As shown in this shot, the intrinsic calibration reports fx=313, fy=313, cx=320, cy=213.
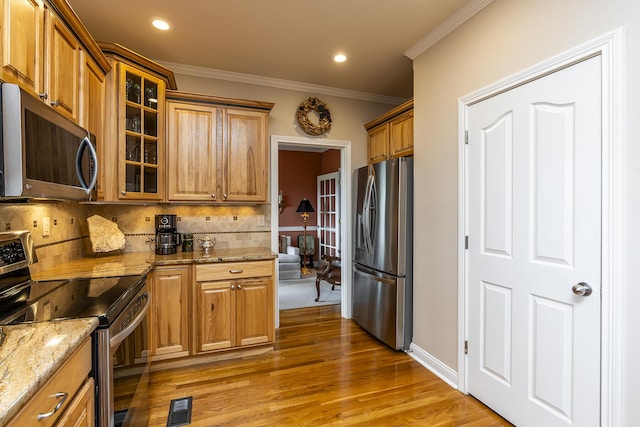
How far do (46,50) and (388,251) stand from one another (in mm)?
2690

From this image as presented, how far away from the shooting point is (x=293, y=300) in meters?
4.47

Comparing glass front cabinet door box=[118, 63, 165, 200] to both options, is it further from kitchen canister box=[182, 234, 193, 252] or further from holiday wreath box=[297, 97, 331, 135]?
holiday wreath box=[297, 97, 331, 135]

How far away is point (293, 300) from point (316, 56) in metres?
3.14

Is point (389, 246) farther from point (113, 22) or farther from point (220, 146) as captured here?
point (113, 22)

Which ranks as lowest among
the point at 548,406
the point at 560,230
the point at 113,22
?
the point at 548,406

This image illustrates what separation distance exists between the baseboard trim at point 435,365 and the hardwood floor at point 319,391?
1.8 inches

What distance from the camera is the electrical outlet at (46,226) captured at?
6.59ft

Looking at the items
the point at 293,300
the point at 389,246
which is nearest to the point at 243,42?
the point at 389,246

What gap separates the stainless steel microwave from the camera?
3.62ft

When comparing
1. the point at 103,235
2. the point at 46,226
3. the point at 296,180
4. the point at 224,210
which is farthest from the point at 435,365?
the point at 296,180

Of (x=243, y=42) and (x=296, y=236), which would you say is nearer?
(x=243, y=42)

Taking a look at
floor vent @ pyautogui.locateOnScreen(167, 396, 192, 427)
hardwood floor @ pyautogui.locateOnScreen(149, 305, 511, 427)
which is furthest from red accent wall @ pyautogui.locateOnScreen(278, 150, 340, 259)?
floor vent @ pyautogui.locateOnScreen(167, 396, 192, 427)

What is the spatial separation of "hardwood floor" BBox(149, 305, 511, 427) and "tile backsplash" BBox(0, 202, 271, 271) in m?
1.16

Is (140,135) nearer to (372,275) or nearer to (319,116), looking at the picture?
(319,116)
